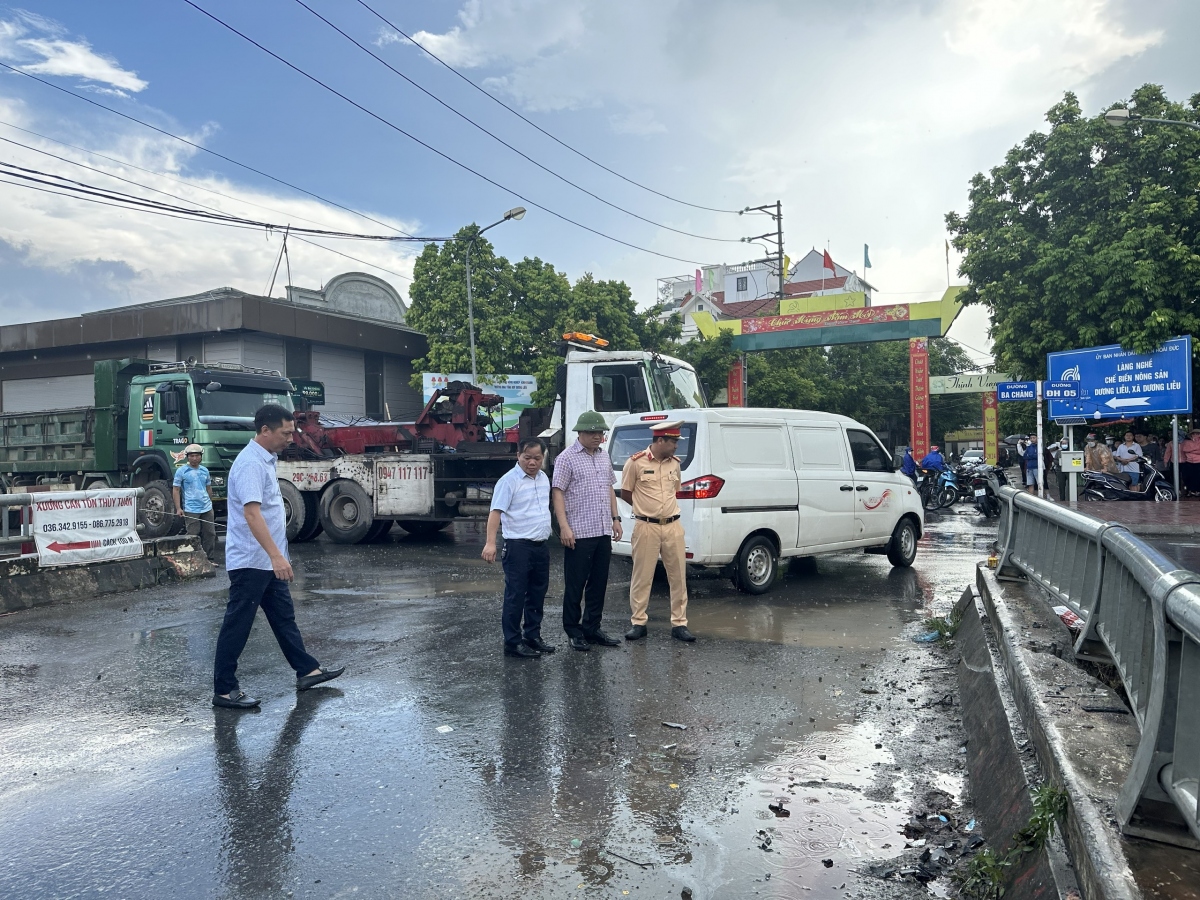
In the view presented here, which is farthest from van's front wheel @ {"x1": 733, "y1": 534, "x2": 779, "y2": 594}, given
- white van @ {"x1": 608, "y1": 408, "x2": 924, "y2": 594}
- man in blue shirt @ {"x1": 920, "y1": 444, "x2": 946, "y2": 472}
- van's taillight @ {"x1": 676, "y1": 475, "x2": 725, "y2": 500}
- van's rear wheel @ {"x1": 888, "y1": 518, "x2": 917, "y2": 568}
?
man in blue shirt @ {"x1": 920, "y1": 444, "x2": 946, "y2": 472}

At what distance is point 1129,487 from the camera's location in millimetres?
18344

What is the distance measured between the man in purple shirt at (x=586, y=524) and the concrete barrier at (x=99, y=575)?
5.85 meters

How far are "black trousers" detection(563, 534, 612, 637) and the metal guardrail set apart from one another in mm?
3078

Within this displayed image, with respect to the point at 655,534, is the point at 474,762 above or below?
below

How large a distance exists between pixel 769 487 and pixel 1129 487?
1344 cm

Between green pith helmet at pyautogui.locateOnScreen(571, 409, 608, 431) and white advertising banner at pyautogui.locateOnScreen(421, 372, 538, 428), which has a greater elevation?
white advertising banner at pyautogui.locateOnScreen(421, 372, 538, 428)

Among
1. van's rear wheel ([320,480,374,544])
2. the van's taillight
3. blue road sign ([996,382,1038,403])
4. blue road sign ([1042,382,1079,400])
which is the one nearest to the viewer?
the van's taillight

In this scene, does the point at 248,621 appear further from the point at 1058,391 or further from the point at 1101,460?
the point at 1101,460

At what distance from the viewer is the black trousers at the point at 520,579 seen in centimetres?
620

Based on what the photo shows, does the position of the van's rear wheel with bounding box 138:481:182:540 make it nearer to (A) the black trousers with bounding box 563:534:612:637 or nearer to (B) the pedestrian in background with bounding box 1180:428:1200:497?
(A) the black trousers with bounding box 563:534:612:637

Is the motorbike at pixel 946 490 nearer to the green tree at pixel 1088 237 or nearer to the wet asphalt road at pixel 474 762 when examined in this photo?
the green tree at pixel 1088 237

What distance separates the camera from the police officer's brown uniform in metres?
6.65

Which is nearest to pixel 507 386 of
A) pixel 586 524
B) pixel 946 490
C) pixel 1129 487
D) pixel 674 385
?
pixel 946 490

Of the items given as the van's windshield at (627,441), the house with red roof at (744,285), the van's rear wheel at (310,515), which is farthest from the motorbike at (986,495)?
the house with red roof at (744,285)
